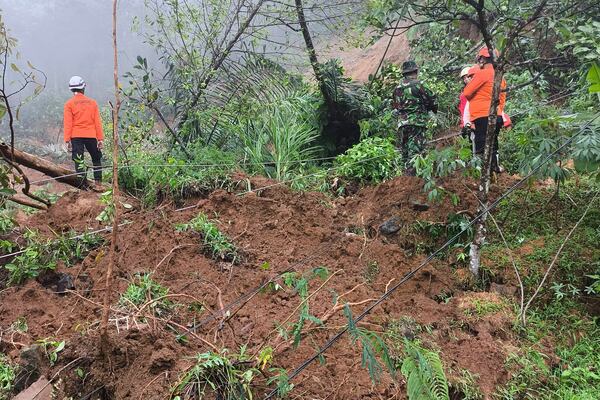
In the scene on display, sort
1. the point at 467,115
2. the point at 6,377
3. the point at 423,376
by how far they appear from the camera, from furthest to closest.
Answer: the point at 467,115
the point at 6,377
the point at 423,376

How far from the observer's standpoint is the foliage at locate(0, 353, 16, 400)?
9.98ft

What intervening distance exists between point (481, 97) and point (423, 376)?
390 centimetres

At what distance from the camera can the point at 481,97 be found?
5.53 meters

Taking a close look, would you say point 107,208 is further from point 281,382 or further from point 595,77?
point 595,77

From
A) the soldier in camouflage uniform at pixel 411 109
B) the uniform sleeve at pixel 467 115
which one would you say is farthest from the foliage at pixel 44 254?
the uniform sleeve at pixel 467 115

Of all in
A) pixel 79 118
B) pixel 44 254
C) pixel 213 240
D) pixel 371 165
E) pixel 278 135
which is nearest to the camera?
pixel 44 254

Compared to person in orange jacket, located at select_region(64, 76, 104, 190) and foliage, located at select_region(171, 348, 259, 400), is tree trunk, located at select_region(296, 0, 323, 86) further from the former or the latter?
foliage, located at select_region(171, 348, 259, 400)

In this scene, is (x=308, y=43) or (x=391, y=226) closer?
(x=391, y=226)

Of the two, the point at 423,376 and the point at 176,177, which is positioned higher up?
the point at 176,177

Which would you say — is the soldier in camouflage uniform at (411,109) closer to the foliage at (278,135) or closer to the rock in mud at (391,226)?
the foliage at (278,135)

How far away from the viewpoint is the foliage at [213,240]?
4289 mm

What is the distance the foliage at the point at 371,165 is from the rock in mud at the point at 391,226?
1352 millimetres

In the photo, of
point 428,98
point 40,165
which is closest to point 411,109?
point 428,98

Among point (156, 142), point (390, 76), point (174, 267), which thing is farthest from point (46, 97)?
point (174, 267)
